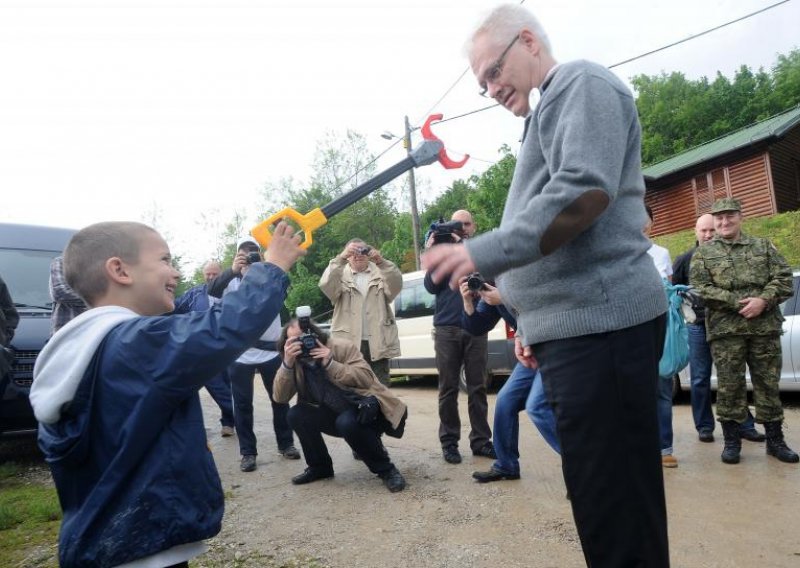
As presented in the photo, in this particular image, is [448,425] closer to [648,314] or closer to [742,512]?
[742,512]

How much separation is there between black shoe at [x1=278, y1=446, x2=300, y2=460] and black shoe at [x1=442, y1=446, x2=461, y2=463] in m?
1.44

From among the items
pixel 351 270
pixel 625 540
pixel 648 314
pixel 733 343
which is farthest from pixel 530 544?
pixel 351 270

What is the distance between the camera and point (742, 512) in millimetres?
3258

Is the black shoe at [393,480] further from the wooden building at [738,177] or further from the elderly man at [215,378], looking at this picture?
the wooden building at [738,177]

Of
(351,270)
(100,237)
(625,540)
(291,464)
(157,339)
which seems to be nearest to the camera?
(625,540)

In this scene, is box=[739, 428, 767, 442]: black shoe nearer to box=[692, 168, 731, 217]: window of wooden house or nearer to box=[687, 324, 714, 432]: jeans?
box=[687, 324, 714, 432]: jeans

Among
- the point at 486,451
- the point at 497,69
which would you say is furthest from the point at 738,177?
the point at 497,69

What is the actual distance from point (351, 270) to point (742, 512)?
3730 mm

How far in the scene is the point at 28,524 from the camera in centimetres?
394

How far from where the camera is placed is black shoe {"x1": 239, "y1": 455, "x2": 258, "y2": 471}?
16.5ft

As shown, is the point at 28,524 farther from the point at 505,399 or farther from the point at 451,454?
the point at 505,399

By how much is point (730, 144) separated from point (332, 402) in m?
20.9

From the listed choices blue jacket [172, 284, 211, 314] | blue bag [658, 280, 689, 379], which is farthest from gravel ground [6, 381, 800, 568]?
blue jacket [172, 284, 211, 314]

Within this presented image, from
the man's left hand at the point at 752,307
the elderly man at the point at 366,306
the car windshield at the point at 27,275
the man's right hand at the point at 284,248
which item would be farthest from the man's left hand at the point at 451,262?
the car windshield at the point at 27,275
